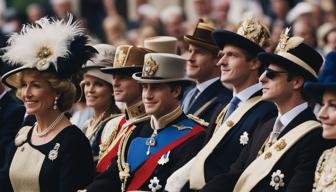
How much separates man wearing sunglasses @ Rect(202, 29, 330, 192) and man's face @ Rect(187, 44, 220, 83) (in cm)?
227

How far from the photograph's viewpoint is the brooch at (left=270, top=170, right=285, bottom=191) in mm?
10172

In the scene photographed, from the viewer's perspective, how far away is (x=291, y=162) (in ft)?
33.4

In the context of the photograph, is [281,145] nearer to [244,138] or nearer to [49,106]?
[244,138]

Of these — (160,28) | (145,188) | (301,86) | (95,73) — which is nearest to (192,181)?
(145,188)

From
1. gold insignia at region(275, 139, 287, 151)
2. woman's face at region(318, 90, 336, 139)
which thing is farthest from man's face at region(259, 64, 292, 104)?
woman's face at region(318, 90, 336, 139)

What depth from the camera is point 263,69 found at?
1162cm

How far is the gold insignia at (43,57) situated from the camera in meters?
11.8

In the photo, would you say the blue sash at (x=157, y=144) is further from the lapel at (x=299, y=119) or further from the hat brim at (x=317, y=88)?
the hat brim at (x=317, y=88)

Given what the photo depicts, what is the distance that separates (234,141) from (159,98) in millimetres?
852

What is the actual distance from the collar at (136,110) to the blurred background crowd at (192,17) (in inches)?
57.3

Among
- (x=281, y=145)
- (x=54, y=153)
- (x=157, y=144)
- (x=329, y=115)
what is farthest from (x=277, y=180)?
(x=54, y=153)

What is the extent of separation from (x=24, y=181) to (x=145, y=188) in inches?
42.2

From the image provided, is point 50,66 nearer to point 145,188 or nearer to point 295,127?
point 145,188

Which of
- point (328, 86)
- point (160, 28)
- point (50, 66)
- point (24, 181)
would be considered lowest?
point (160, 28)
